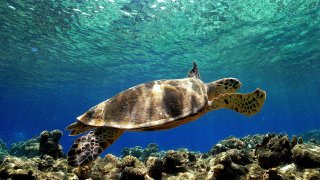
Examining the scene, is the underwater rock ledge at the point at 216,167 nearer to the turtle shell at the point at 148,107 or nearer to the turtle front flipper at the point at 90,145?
the turtle front flipper at the point at 90,145

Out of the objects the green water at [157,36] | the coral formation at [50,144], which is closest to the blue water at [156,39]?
the green water at [157,36]

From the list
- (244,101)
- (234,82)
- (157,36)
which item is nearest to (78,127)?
(244,101)

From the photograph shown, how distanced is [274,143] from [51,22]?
60.7 feet

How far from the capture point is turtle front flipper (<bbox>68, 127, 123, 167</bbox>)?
414 centimetres

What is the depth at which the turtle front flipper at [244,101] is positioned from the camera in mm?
5059

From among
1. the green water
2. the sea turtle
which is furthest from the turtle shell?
the green water

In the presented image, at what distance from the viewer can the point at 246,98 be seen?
510 centimetres

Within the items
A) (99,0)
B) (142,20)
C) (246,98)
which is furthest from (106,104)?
(142,20)

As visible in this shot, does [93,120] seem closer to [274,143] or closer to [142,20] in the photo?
[274,143]

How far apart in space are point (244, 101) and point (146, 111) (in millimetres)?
2011

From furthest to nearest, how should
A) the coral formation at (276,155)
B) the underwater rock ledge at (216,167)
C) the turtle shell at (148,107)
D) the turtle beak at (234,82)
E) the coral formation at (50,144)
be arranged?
the coral formation at (50,144), the turtle beak at (234,82), the turtle shell at (148,107), the coral formation at (276,155), the underwater rock ledge at (216,167)

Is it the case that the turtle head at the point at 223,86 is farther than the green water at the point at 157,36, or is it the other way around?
the green water at the point at 157,36

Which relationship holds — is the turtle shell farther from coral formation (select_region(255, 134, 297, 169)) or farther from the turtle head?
coral formation (select_region(255, 134, 297, 169))

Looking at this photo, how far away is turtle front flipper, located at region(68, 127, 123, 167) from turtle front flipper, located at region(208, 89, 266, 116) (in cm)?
209
